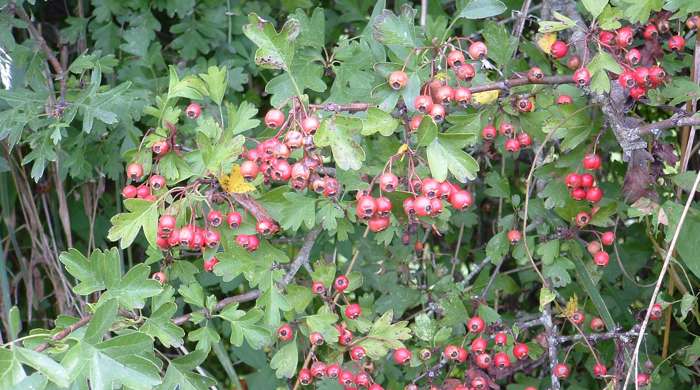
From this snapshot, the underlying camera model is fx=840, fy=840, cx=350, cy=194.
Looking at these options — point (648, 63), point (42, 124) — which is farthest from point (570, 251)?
point (42, 124)

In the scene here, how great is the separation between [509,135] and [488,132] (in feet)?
0.20

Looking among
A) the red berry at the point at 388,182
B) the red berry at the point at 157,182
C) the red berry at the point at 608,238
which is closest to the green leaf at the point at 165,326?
the red berry at the point at 157,182

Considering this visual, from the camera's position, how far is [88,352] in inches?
57.1

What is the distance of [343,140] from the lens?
1.58m

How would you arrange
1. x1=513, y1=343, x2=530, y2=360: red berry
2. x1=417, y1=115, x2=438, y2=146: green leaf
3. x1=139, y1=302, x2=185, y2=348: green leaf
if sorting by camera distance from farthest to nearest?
1. x1=513, y1=343, x2=530, y2=360: red berry
2. x1=139, y1=302, x2=185, y2=348: green leaf
3. x1=417, y1=115, x2=438, y2=146: green leaf

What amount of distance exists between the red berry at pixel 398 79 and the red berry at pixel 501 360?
721 mm

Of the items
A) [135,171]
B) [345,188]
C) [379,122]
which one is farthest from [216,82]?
[379,122]

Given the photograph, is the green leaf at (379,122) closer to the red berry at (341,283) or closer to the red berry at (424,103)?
the red berry at (424,103)

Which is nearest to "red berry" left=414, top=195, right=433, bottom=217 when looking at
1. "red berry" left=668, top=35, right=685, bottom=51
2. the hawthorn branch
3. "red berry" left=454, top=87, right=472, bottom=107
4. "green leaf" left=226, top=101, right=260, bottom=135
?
"red berry" left=454, top=87, right=472, bottom=107

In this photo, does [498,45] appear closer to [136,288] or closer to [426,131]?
[426,131]

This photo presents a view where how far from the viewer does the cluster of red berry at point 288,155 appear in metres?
1.58

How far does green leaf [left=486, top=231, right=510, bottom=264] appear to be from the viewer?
7.04ft

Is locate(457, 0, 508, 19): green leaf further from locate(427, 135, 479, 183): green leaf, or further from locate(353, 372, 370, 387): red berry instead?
locate(353, 372, 370, 387): red berry

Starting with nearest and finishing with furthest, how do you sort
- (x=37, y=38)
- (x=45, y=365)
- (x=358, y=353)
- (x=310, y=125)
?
1. (x=45, y=365)
2. (x=310, y=125)
3. (x=358, y=353)
4. (x=37, y=38)
